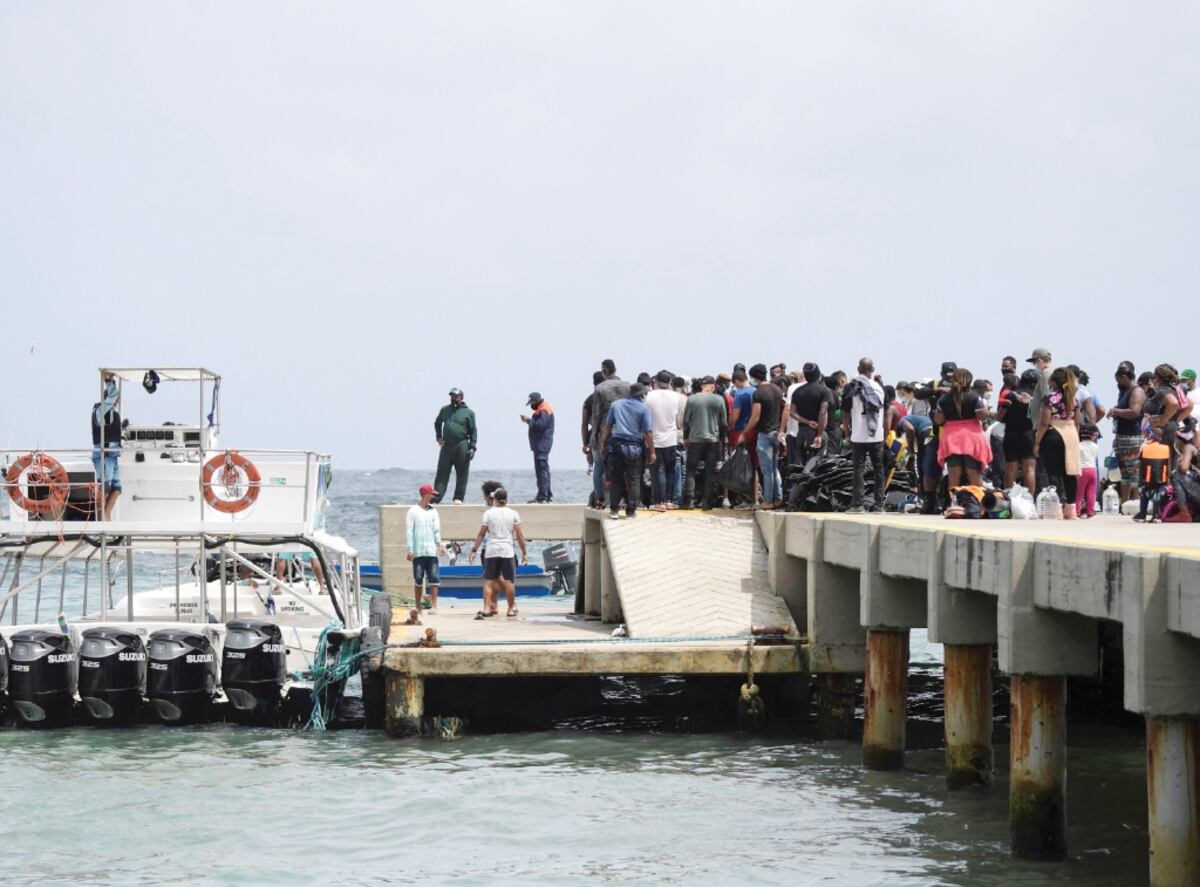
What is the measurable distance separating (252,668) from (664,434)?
6620 millimetres

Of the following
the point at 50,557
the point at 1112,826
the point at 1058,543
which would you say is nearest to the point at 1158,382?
the point at 1112,826

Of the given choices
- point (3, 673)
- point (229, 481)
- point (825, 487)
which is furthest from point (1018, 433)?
point (3, 673)

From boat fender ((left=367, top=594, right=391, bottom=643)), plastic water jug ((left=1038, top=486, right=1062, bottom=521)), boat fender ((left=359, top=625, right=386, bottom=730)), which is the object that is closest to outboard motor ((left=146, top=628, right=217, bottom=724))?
boat fender ((left=359, top=625, right=386, bottom=730))

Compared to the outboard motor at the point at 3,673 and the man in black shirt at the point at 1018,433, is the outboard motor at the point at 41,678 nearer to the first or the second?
the outboard motor at the point at 3,673

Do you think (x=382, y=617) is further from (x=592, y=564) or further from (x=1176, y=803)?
(x=1176, y=803)

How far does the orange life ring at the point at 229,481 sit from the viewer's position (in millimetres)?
19322

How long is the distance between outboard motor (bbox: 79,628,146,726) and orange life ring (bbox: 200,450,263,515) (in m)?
2.10

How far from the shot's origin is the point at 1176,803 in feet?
32.7

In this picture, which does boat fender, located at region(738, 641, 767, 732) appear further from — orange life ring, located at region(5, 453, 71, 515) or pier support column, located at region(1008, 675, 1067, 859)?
orange life ring, located at region(5, 453, 71, 515)

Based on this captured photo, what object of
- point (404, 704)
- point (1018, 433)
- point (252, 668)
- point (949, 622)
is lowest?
point (404, 704)

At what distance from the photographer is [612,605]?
73.5ft

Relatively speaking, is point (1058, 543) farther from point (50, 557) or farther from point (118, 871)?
point (50, 557)

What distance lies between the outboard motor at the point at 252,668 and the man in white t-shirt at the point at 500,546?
4.48 m

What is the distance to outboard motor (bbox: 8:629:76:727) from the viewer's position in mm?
17484
